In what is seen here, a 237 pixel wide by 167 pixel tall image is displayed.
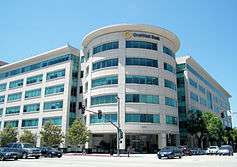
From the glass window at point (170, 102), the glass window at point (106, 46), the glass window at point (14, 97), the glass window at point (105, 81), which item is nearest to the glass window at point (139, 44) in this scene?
the glass window at point (106, 46)

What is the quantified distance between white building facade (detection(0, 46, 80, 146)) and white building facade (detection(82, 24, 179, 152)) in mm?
5530

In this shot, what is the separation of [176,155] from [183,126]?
92.4ft

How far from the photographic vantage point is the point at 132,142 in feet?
190

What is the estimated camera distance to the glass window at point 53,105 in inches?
2436

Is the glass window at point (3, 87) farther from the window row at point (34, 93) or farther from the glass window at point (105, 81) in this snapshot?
the glass window at point (105, 81)

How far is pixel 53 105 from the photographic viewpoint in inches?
2488

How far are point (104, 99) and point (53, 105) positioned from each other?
15.7 m

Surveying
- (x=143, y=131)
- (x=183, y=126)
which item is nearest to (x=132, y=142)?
(x=143, y=131)

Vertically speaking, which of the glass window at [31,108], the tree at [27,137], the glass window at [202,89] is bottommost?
the tree at [27,137]

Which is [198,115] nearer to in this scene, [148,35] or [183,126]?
[183,126]

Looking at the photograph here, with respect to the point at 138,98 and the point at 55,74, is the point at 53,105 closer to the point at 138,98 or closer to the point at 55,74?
the point at 55,74

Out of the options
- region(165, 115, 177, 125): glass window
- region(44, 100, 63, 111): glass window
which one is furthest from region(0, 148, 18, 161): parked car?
region(165, 115, 177, 125): glass window

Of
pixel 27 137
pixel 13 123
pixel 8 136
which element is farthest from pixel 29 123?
pixel 27 137

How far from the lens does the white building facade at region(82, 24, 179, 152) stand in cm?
5178
